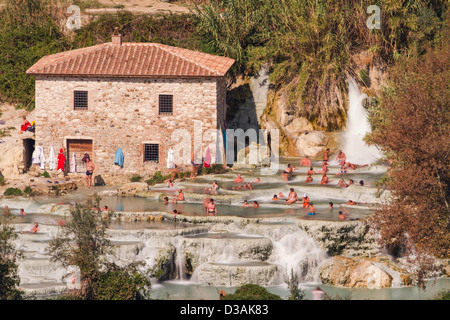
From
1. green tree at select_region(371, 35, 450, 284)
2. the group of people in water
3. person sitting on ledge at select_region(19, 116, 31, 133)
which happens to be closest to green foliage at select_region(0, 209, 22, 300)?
the group of people in water

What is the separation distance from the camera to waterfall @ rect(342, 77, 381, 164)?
42.1 m

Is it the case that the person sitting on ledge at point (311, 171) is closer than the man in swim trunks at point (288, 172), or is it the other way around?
the man in swim trunks at point (288, 172)

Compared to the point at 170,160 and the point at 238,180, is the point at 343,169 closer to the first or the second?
the point at 238,180

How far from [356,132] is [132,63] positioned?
13357 mm

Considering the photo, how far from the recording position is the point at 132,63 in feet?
131

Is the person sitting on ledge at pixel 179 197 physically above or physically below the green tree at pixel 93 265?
above

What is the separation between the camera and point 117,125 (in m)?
39.7

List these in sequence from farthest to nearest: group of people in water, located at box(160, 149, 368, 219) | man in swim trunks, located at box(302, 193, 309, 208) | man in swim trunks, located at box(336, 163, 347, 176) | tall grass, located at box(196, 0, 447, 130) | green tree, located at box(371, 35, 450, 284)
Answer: tall grass, located at box(196, 0, 447, 130) → man in swim trunks, located at box(336, 163, 347, 176) → man in swim trunks, located at box(302, 193, 309, 208) → group of people in water, located at box(160, 149, 368, 219) → green tree, located at box(371, 35, 450, 284)

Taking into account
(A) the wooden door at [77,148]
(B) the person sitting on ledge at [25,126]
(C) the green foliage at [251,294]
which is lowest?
(C) the green foliage at [251,294]

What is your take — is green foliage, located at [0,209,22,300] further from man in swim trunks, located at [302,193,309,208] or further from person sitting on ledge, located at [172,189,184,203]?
→ man in swim trunks, located at [302,193,309,208]

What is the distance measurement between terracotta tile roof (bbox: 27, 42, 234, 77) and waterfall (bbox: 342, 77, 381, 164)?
26.5 feet

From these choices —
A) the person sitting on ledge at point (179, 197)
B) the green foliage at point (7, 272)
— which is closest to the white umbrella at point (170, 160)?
the person sitting on ledge at point (179, 197)

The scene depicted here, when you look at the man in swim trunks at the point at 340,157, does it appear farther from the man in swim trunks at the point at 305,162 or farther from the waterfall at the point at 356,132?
the man in swim trunks at the point at 305,162

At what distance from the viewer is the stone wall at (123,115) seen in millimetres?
39438
